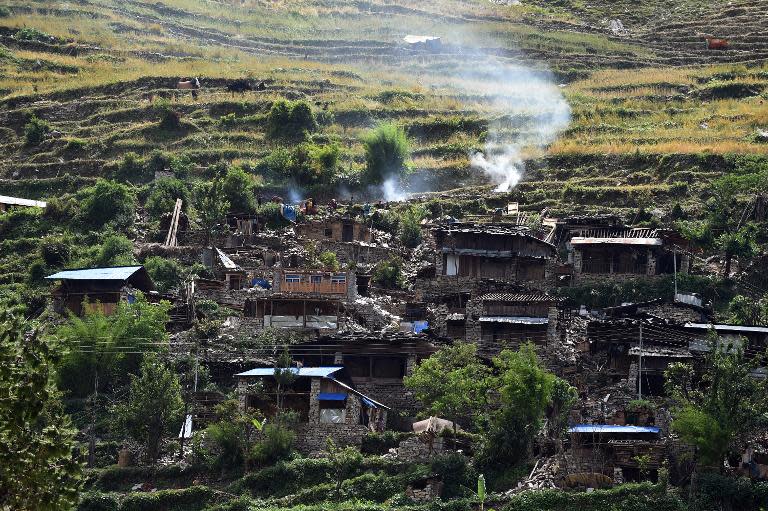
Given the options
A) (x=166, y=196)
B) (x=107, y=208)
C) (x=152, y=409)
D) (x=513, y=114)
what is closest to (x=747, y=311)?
(x=152, y=409)

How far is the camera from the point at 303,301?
5334 centimetres

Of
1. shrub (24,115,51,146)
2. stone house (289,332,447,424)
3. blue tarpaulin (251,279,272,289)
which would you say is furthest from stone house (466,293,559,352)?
shrub (24,115,51,146)

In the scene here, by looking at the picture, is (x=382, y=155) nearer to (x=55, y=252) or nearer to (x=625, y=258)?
(x=55, y=252)

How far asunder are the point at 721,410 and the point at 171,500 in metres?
15.6

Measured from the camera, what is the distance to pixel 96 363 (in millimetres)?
50719

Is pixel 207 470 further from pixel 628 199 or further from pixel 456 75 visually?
pixel 456 75

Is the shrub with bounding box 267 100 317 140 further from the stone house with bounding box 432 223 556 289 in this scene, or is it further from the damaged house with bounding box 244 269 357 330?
the damaged house with bounding box 244 269 357 330

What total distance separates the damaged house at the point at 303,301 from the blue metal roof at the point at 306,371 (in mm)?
3940

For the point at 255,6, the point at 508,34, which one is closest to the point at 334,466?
the point at 508,34

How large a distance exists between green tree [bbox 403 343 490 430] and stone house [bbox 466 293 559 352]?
12.7 feet

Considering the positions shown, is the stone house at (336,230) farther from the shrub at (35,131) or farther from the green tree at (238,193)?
the shrub at (35,131)

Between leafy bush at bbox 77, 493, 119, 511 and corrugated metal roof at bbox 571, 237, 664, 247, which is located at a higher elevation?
corrugated metal roof at bbox 571, 237, 664, 247

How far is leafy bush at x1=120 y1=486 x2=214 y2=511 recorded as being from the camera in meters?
45.1

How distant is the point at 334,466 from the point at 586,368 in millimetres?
9792
